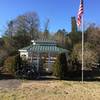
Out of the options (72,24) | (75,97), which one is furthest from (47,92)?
(72,24)

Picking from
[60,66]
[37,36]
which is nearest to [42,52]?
[60,66]

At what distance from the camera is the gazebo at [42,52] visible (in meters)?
28.1

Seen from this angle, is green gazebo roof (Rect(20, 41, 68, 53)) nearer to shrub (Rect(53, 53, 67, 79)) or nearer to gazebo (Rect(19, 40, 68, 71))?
gazebo (Rect(19, 40, 68, 71))

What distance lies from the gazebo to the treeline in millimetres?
1777

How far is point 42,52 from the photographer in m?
28.3

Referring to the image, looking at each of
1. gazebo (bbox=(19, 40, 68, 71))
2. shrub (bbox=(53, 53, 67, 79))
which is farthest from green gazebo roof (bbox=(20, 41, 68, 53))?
shrub (bbox=(53, 53, 67, 79))

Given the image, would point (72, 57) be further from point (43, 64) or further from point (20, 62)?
point (20, 62)

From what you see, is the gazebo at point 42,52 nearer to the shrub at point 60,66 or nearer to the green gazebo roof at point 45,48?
the green gazebo roof at point 45,48

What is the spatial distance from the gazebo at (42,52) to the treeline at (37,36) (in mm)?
1777

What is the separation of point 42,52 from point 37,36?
88.2 feet

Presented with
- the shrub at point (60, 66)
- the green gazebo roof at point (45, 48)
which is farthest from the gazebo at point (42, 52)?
the shrub at point (60, 66)

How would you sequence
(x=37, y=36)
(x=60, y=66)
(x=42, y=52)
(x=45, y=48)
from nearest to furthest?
(x=60, y=66) → (x=42, y=52) → (x=45, y=48) → (x=37, y=36)

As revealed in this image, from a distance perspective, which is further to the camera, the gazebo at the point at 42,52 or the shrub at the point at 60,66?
the gazebo at the point at 42,52

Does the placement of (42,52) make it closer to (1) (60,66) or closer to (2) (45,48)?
(2) (45,48)
